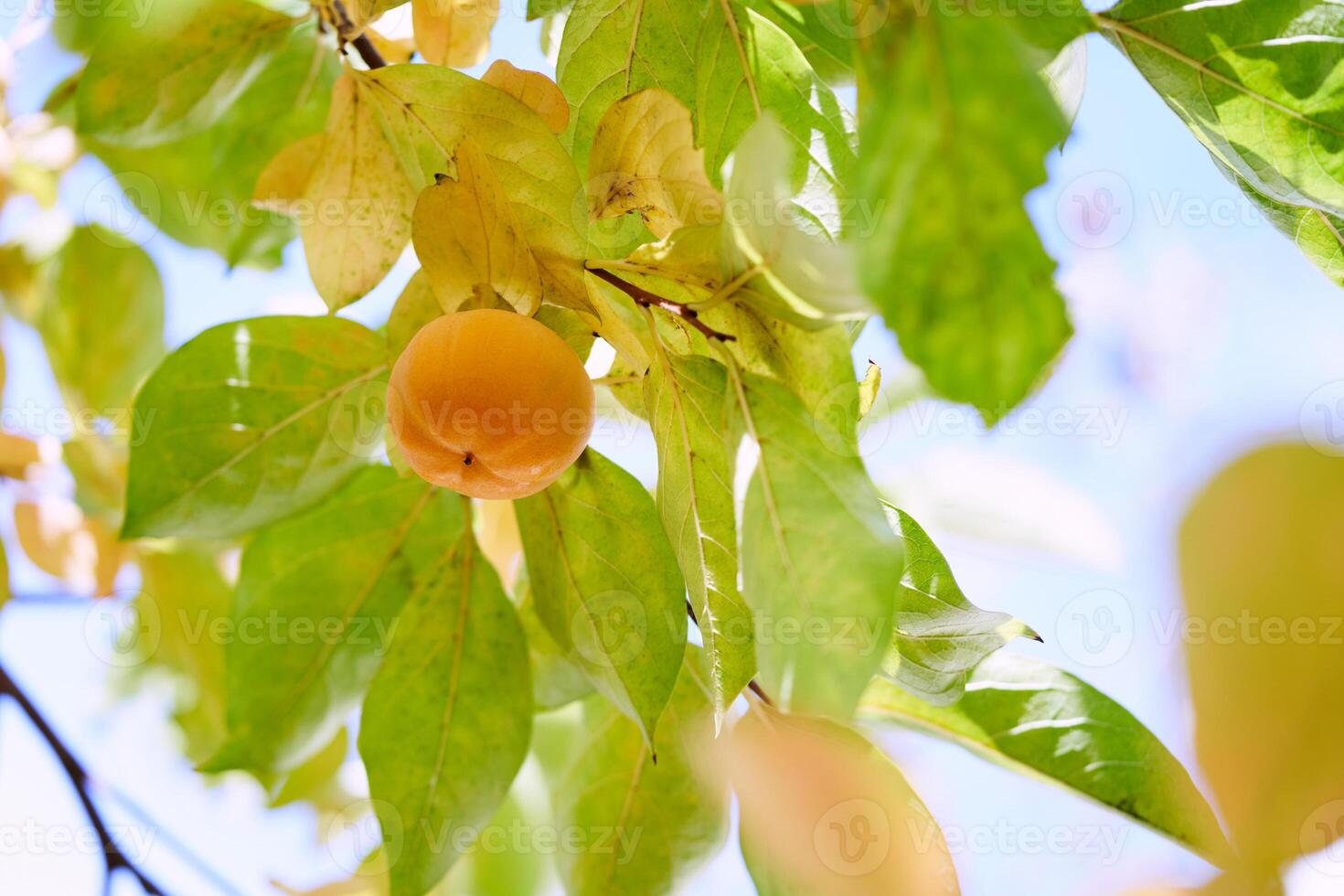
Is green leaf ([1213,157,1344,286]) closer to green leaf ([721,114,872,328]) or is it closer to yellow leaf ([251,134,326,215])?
green leaf ([721,114,872,328])

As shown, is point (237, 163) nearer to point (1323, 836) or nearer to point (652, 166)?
point (652, 166)

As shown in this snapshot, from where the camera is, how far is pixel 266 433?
39.6 inches

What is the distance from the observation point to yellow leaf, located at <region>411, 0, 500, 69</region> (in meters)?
1.01

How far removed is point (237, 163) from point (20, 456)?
572mm

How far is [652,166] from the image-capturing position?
760 millimetres

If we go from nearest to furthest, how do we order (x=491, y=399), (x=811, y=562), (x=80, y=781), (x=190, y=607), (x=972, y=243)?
(x=972, y=243) → (x=811, y=562) → (x=491, y=399) → (x=80, y=781) → (x=190, y=607)

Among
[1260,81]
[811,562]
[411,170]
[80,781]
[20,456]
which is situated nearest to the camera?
[811,562]

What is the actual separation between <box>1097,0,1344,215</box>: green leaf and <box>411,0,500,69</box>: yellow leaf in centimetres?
61

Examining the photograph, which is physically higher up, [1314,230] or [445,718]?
[1314,230]

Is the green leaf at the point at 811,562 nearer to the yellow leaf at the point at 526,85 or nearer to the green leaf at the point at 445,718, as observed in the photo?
the yellow leaf at the point at 526,85

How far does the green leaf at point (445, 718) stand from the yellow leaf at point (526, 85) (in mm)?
459

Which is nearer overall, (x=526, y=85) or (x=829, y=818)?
(x=526, y=85)

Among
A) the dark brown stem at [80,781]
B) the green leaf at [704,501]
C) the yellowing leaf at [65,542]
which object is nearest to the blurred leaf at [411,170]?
the green leaf at [704,501]

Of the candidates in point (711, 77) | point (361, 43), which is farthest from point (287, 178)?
point (711, 77)
